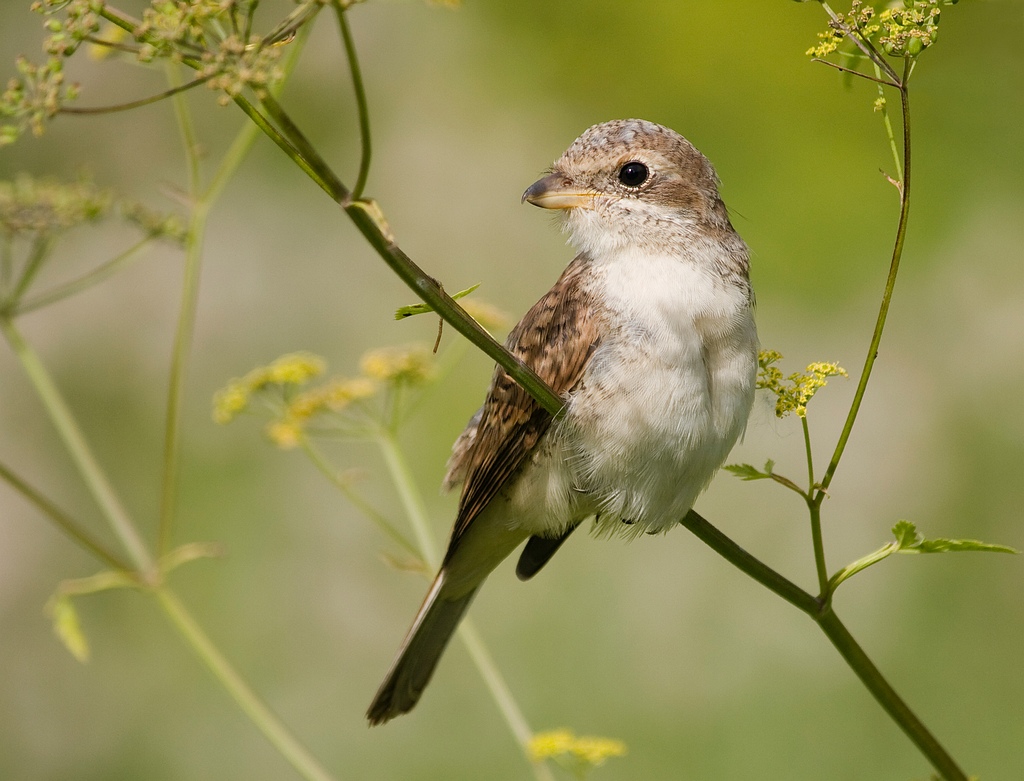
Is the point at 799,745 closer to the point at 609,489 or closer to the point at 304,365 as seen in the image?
the point at 609,489

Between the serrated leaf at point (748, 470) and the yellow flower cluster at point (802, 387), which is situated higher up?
the yellow flower cluster at point (802, 387)

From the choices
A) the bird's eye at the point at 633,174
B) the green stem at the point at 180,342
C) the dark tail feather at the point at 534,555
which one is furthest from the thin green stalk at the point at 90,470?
the bird's eye at the point at 633,174

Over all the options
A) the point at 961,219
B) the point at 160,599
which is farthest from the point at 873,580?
the point at 160,599

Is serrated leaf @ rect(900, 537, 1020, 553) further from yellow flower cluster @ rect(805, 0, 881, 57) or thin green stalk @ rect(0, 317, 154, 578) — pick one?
thin green stalk @ rect(0, 317, 154, 578)

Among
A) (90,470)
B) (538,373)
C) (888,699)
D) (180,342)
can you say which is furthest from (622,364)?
(90,470)

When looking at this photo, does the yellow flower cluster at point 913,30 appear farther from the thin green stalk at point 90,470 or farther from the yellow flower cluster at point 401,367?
the thin green stalk at point 90,470

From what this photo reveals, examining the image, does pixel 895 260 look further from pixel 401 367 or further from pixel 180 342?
pixel 180 342
